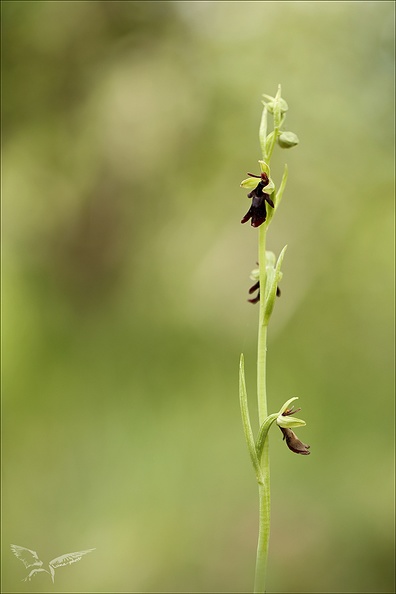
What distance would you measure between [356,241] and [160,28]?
1.83 m

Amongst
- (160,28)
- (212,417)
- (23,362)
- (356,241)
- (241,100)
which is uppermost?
(160,28)

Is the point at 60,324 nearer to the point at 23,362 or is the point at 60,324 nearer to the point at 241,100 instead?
the point at 23,362

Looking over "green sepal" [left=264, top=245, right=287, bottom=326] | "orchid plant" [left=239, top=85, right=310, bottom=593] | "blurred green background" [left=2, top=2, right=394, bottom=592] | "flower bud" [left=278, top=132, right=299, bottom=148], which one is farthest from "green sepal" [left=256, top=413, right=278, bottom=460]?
"blurred green background" [left=2, top=2, right=394, bottom=592]

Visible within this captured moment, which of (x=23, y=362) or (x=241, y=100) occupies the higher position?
(x=241, y=100)

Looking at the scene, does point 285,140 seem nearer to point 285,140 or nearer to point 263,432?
point 285,140

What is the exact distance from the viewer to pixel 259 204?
3.70 feet

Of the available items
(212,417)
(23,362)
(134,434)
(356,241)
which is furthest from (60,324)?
(356,241)

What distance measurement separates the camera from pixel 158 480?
10.9 feet

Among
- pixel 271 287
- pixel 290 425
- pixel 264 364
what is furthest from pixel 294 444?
pixel 271 287

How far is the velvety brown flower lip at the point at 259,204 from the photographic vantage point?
1110mm

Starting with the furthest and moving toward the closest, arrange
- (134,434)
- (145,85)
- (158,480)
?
(145,85)
(134,434)
(158,480)

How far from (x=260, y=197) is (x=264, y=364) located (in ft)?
0.99

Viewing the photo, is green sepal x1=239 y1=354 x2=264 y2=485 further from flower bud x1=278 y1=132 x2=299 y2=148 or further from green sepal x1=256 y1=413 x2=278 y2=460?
flower bud x1=278 y1=132 x2=299 y2=148

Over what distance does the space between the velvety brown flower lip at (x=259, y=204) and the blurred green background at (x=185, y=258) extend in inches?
91.2
